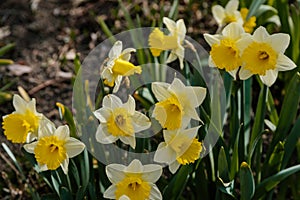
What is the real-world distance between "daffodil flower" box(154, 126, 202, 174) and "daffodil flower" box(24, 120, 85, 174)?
241 millimetres

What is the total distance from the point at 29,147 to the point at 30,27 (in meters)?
1.42

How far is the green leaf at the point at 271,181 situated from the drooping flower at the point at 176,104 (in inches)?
14.6

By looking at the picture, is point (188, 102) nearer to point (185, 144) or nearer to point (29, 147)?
point (185, 144)

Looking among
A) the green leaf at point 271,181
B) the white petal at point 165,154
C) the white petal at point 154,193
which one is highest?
the white petal at point 165,154

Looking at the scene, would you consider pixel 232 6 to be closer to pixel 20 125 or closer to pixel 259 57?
pixel 259 57

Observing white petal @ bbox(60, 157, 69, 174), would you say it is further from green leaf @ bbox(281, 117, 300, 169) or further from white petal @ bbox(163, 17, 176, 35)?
green leaf @ bbox(281, 117, 300, 169)

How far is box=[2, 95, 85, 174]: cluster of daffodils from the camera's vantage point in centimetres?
161

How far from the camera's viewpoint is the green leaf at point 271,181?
1.71 metres

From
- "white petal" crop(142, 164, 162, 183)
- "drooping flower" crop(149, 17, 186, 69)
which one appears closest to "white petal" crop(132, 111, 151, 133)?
"white petal" crop(142, 164, 162, 183)

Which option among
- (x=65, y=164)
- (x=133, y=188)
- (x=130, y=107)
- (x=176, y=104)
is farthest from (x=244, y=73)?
(x=65, y=164)

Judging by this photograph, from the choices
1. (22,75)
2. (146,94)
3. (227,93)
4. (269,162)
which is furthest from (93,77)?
(269,162)

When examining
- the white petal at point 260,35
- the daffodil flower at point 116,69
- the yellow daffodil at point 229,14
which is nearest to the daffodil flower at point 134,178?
the daffodil flower at point 116,69

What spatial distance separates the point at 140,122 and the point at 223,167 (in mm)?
304

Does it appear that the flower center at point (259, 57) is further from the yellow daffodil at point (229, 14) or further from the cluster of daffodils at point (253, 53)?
the yellow daffodil at point (229, 14)
